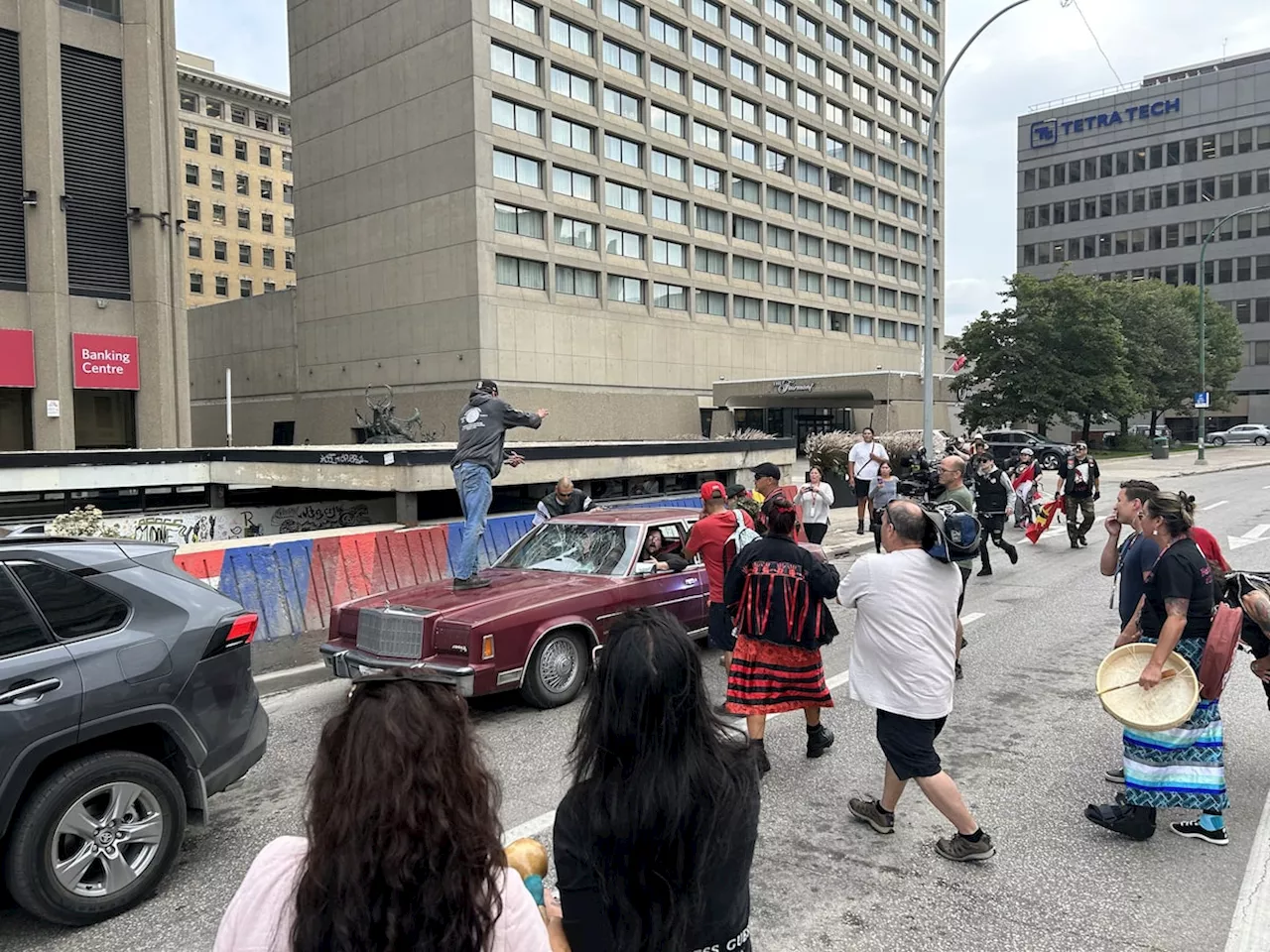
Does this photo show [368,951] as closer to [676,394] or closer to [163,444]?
[163,444]

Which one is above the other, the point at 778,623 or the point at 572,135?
the point at 572,135

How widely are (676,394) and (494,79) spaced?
1691 centimetres

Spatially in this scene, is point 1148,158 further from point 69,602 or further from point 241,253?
point 69,602

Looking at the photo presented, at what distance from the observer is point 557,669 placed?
22.2 feet

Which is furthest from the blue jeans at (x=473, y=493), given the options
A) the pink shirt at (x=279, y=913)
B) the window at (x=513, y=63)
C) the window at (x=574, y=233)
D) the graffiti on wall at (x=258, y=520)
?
the window at (x=513, y=63)

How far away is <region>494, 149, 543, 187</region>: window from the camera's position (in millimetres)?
36562

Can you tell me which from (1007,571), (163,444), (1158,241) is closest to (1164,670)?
(1007,571)

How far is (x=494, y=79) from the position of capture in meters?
36.0

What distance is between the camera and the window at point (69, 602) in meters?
3.93

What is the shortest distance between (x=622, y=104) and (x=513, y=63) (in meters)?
6.52

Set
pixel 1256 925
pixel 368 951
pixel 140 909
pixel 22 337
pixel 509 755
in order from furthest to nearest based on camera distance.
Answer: pixel 22 337 → pixel 509 755 → pixel 140 909 → pixel 1256 925 → pixel 368 951

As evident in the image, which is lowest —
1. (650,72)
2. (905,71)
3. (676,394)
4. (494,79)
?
(676,394)

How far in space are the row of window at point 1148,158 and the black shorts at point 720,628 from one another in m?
87.4

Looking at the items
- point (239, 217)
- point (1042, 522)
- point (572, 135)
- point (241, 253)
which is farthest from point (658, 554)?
point (239, 217)
